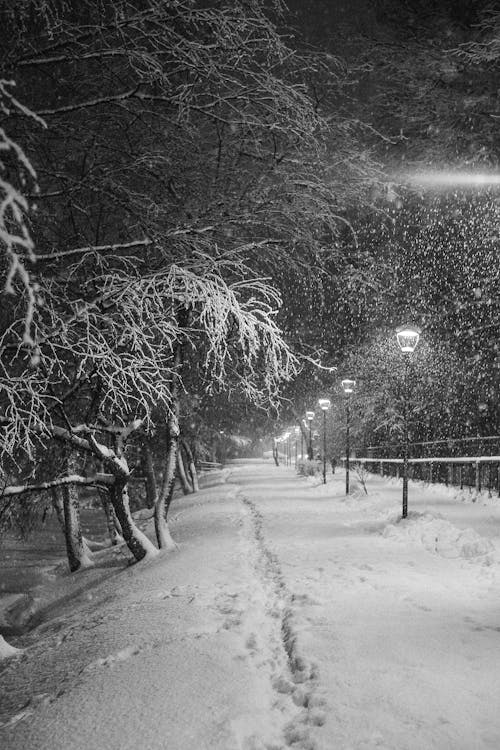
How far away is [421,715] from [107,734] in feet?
7.17

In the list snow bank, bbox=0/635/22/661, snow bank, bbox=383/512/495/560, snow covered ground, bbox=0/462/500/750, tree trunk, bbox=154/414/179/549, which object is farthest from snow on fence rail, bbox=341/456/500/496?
snow bank, bbox=0/635/22/661

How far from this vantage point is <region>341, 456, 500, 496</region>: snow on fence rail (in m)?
15.7

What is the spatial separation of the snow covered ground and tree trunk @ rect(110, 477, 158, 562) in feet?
2.55

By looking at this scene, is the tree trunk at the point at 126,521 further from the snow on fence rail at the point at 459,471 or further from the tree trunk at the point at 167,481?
the snow on fence rail at the point at 459,471

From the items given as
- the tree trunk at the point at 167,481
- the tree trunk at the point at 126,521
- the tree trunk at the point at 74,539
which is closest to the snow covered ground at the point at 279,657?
the tree trunk at the point at 126,521

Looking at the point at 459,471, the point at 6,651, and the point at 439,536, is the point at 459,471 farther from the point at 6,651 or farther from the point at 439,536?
the point at 6,651

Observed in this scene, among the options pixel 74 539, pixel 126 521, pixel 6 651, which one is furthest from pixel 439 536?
pixel 74 539

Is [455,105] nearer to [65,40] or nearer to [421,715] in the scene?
[65,40]

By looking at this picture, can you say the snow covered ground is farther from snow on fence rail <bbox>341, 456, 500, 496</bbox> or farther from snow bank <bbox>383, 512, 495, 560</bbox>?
snow on fence rail <bbox>341, 456, 500, 496</bbox>

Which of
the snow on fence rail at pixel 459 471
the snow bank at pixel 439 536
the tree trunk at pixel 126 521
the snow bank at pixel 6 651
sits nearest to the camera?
the snow bank at pixel 6 651

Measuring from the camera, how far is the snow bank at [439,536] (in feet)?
29.3

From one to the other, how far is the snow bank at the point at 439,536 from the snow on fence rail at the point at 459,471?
3838 mm

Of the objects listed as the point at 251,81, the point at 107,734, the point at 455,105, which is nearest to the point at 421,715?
the point at 107,734

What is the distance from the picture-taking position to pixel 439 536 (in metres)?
10.1
